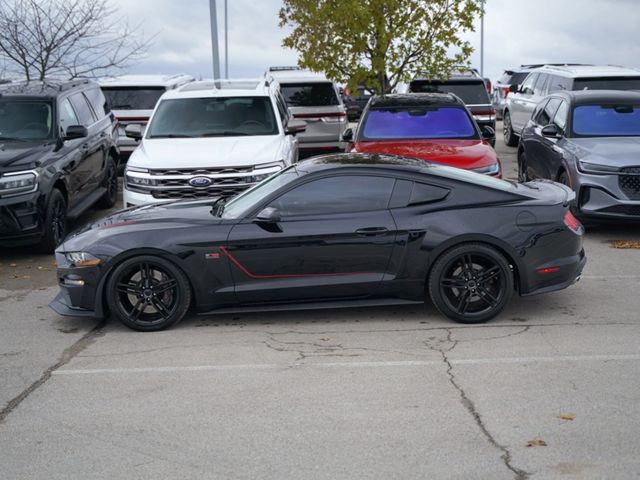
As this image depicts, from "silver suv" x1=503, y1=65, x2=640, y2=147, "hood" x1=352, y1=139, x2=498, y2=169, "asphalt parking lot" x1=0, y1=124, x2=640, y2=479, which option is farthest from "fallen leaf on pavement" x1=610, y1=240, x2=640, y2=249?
"silver suv" x1=503, y1=65, x2=640, y2=147

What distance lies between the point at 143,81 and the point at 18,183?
8106 millimetres

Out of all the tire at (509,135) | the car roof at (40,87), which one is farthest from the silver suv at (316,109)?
the car roof at (40,87)

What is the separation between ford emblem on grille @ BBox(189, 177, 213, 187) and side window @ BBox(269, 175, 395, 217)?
3.22m

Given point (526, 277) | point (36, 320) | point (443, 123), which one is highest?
point (443, 123)

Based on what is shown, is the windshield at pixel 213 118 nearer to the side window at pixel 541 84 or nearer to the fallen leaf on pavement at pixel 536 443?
the side window at pixel 541 84

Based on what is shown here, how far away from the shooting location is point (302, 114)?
18109 mm

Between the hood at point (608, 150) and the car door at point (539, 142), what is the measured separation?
33.0 inches

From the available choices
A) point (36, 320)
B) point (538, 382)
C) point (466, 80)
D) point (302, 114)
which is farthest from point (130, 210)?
point (466, 80)

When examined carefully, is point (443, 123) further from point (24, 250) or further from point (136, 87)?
point (136, 87)

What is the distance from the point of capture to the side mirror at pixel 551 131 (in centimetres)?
1249

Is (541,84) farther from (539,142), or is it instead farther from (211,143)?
(211,143)

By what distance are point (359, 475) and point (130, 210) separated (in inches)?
185

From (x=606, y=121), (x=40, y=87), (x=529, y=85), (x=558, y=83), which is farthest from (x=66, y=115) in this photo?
(x=529, y=85)

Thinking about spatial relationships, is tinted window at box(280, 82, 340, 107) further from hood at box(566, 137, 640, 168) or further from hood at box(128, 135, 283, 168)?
hood at box(566, 137, 640, 168)
